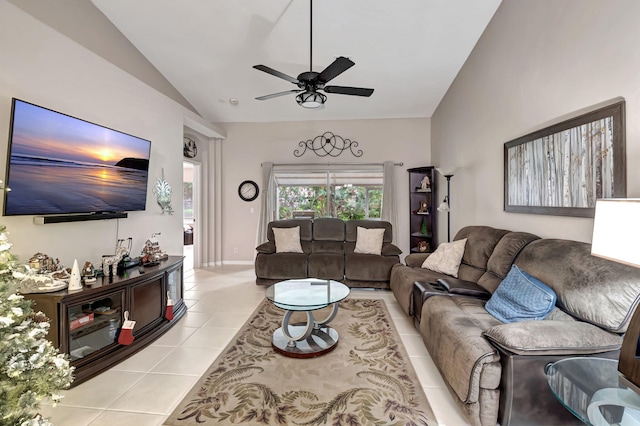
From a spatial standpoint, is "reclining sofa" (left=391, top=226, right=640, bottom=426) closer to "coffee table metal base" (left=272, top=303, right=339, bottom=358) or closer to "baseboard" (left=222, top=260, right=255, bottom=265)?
"coffee table metal base" (left=272, top=303, right=339, bottom=358)

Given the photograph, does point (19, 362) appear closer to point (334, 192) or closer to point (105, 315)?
point (105, 315)

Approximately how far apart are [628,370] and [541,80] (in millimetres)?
2245

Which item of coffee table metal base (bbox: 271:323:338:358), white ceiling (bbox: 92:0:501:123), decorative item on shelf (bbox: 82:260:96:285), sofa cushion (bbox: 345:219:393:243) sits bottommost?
coffee table metal base (bbox: 271:323:338:358)

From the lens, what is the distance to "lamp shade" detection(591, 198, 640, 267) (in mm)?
1110

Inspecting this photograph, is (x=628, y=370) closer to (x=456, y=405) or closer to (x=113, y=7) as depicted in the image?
(x=456, y=405)

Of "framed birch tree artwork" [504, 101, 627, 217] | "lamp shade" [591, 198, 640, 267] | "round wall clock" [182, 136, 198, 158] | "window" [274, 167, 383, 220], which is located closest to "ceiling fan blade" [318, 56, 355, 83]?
"framed birch tree artwork" [504, 101, 627, 217]

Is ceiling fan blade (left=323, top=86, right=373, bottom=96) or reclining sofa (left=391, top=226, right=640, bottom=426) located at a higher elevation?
ceiling fan blade (left=323, top=86, right=373, bottom=96)

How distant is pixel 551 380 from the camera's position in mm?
1319

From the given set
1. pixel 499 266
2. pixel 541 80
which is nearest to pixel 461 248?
pixel 499 266

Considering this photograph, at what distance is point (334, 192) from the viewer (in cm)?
581

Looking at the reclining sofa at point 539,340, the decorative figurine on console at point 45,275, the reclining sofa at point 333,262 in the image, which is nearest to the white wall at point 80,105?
the decorative figurine on console at point 45,275

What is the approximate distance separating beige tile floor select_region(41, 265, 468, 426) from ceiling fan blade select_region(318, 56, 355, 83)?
2.55 meters

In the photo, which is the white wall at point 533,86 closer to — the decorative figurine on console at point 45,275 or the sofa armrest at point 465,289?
the sofa armrest at point 465,289

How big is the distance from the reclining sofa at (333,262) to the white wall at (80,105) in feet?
4.74
